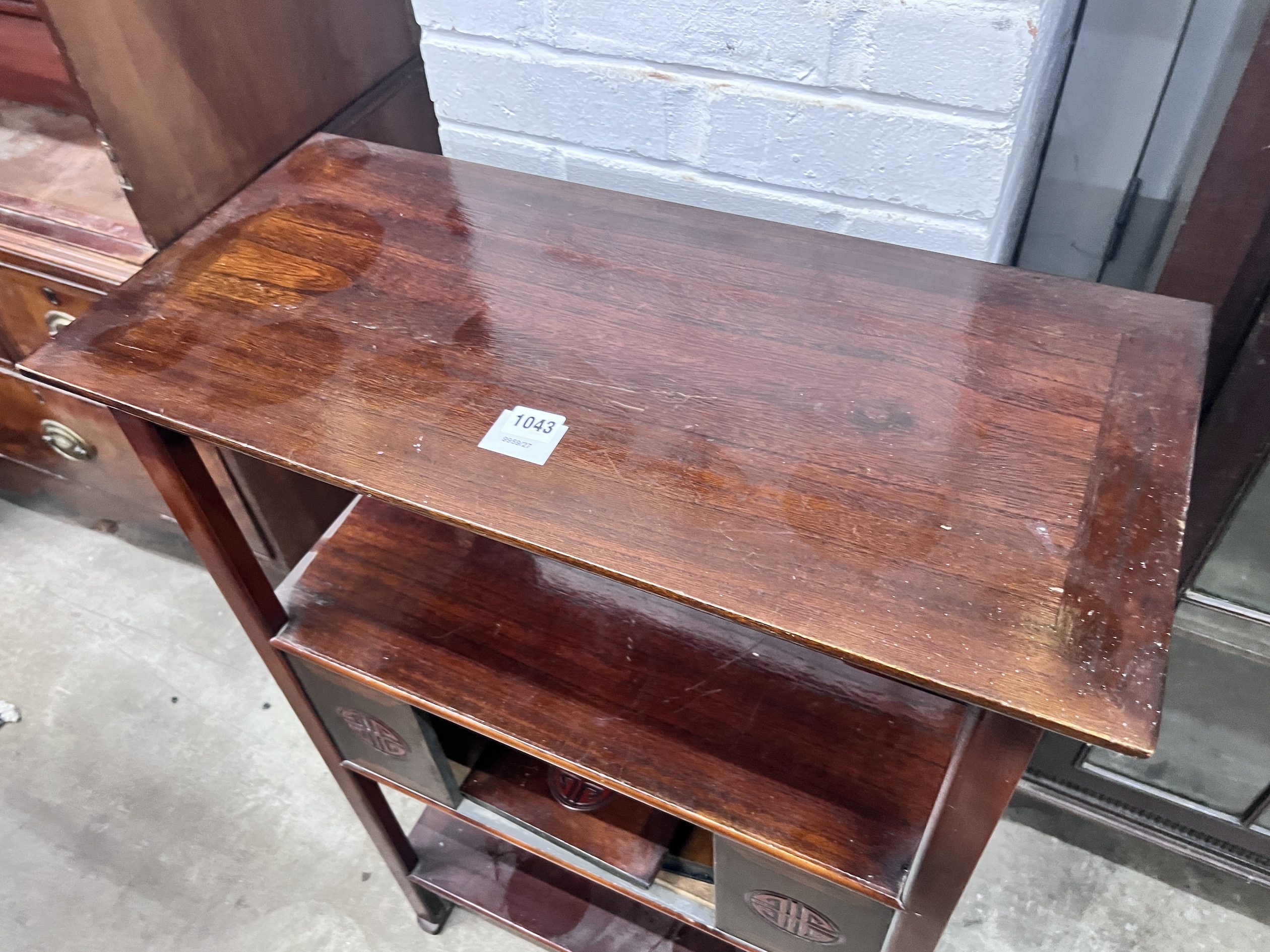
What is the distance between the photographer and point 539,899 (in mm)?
1128

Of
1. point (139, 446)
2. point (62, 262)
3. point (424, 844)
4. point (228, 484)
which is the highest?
point (139, 446)

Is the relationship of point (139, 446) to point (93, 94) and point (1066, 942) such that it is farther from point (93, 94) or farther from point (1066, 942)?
point (1066, 942)

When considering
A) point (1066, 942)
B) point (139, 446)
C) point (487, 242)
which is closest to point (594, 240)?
point (487, 242)

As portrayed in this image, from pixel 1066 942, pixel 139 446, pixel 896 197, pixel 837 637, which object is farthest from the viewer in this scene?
pixel 1066 942

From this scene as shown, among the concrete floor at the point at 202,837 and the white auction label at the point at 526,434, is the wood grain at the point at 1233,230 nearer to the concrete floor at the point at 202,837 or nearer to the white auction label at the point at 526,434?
the white auction label at the point at 526,434

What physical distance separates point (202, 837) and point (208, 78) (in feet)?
3.31

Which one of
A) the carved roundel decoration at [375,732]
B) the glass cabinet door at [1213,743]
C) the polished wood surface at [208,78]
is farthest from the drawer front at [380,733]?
the glass cabinet door at [1213,743]

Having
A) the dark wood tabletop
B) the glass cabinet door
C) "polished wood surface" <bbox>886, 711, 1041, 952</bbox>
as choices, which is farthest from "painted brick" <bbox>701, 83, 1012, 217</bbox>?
"polished wood surface" <bbox>886, 711, 1041, 952</bbox>

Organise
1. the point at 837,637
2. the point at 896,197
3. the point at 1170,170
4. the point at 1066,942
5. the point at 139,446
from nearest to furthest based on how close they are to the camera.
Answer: the point at 837,637 → the point at 139,446 → the point at 896,197 → the point at 1170,170 → the point at 1066,942

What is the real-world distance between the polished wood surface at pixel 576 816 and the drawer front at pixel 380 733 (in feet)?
0.14

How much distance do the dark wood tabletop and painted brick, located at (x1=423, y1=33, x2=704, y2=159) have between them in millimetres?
159

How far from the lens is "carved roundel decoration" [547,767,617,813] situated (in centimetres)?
93

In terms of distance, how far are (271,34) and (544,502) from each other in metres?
0.75

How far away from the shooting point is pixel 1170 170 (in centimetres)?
98
